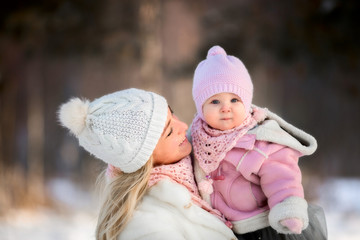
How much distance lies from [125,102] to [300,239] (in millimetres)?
1002

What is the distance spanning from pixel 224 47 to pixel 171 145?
241 inches

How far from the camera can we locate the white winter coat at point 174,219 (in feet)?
6.16

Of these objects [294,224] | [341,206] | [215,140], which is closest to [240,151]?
[215,140]

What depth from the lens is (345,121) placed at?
8180mm

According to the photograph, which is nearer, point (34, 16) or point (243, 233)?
point (243, 233)

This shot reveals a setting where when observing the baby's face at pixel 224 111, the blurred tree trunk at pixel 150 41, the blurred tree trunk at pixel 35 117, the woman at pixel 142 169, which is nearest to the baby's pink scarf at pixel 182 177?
the woman at pixel 142 169

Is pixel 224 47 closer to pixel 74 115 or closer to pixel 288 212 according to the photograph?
pixel 74 115

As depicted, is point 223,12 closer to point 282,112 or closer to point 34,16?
point 282,112

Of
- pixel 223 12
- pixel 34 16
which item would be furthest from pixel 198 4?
pixel 34 16

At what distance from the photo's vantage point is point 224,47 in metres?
7.96

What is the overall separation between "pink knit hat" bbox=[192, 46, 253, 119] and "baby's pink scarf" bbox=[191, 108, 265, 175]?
0.06 m

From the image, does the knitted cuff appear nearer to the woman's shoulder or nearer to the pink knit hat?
the woman's shoulder

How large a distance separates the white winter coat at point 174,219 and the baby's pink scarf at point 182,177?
4 cm

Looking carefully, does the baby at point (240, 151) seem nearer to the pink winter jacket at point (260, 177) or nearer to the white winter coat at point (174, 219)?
the pink winter jacket at point (260, 177)
